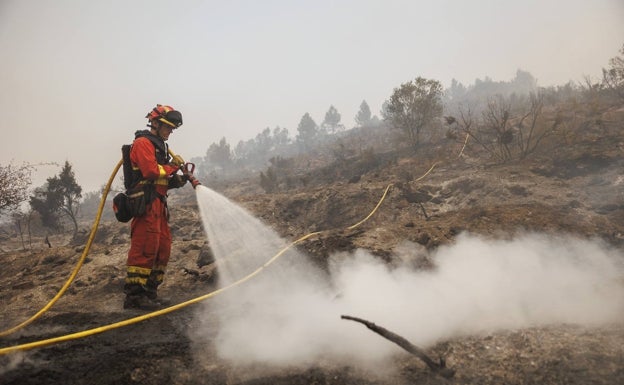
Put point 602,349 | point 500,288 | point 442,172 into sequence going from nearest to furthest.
A: point 602,349, point 500,288, point 442,172

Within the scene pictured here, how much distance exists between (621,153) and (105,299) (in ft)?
35.7

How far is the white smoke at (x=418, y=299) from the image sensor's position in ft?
8.29

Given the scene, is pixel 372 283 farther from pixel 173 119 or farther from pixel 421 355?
pixel 173 119

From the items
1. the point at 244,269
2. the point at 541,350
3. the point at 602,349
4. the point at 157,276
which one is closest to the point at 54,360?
the point at 157,276

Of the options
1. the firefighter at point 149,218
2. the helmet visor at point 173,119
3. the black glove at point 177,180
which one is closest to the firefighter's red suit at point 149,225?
the firefighter at point 149,218

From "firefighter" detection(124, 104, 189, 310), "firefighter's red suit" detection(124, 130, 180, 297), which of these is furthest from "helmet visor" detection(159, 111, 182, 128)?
"firefighter's red suit" detection(124, 130, 180, 297)

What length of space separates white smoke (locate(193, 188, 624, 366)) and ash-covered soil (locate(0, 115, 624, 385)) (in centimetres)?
16

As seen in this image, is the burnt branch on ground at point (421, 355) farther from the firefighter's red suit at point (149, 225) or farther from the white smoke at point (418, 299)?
the firefighter's red suit at point (149, 225)

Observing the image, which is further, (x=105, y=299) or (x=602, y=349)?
(x=105, y=299)

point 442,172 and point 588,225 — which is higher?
point 442,172

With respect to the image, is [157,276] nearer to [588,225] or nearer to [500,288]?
[500,288]

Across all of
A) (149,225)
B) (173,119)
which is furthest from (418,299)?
(173,119)

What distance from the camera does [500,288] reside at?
3166 millimetres

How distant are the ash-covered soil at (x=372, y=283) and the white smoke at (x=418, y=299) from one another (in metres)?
0.16
